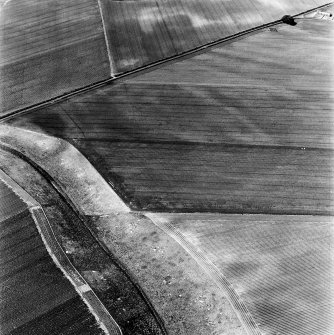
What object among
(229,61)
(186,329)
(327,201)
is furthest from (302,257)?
(229,61)

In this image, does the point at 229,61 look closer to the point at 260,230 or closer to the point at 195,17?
the point at 195,17

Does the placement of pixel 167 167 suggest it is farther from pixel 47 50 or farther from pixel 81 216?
pixel 47 50

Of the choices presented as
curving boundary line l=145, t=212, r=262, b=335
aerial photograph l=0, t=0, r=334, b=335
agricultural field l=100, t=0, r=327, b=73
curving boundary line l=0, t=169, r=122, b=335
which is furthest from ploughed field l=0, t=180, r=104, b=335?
agricultural field l=100, t=0, r=327, b=73

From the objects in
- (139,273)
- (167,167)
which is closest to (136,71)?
(167,167)

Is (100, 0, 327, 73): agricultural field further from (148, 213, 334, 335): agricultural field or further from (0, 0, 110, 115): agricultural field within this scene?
(148, 213, 334, 335): agricultural field

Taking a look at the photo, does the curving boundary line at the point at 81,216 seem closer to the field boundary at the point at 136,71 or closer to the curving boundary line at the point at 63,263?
the curving boundary line at the point at 63,263
